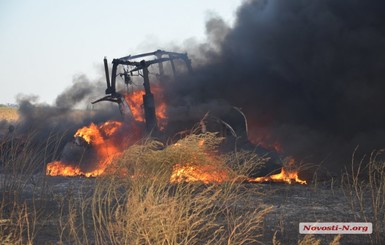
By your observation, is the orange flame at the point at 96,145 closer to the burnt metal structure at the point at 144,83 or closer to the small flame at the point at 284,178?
the burnt metal structure at the point at 144,83

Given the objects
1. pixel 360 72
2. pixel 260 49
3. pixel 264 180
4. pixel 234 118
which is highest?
pixel 260 49

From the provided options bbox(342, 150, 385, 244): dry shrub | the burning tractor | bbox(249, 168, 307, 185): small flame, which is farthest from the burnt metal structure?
bbox(342, 150, 385, 244): dry shrub

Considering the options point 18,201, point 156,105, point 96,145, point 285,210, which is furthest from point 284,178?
point 18,201

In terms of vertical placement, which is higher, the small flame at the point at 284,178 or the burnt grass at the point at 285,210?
the burnt grass at the point at 285,210

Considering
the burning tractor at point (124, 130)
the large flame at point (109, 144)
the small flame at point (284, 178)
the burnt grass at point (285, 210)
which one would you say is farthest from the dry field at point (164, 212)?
the burning tractor at point (124, 130)

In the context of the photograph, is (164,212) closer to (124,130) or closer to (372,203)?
(372,203)

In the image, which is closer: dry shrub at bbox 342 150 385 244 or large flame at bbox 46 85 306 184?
dry shrub at bbox 342 150 385 244

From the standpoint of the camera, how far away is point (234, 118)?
1994cm

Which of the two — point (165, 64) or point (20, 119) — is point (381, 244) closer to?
point (165, 64)

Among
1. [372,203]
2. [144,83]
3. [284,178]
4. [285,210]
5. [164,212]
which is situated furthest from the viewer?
[144,83]

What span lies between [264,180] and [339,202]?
4.37 m

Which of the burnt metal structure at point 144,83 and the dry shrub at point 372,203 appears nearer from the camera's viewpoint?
the dry shrub at point 372,203

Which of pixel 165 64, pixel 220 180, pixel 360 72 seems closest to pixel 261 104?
pixel 360 72

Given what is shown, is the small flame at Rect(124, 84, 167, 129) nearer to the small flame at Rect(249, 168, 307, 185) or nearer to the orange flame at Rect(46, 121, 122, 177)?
the orange flame at Rect(46, 121, 122, 177)
